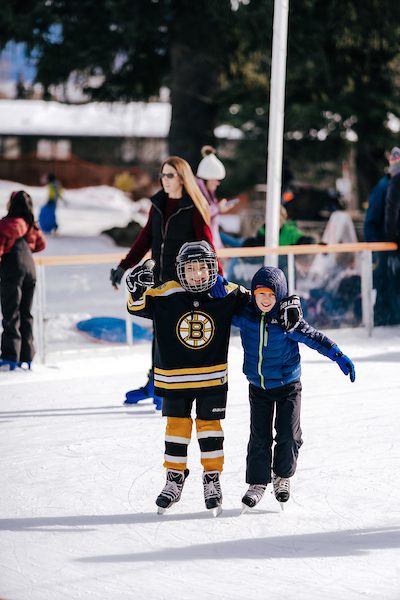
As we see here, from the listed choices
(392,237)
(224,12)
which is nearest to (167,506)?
(392,237)

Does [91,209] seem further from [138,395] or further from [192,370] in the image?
[192,370]

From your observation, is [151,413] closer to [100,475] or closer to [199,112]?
[100,475]

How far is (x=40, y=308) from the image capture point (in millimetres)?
8992

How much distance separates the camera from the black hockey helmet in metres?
4.84

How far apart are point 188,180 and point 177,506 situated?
2.13m

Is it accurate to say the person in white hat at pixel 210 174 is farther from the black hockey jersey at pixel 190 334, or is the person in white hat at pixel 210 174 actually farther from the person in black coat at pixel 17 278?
the black hockey jersey at pixel 190 334

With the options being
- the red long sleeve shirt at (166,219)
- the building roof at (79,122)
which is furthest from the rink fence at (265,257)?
the building roof at (79,122)

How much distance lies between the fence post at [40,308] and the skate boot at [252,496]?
4.31 meters

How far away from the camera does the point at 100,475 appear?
5.68 metres

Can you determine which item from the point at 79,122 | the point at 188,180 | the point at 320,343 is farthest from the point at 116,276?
the point at 79,122

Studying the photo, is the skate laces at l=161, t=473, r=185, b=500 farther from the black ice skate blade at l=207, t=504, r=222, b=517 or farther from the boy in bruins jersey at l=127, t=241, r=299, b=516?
the black ice skate blade at l=207, t=504, r=222, b=517

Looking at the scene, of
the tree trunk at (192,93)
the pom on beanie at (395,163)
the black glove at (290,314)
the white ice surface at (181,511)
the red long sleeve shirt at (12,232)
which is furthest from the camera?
the tree trunk at (192,93)

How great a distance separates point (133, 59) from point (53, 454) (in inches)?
620

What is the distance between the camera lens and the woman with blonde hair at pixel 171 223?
649 cm
